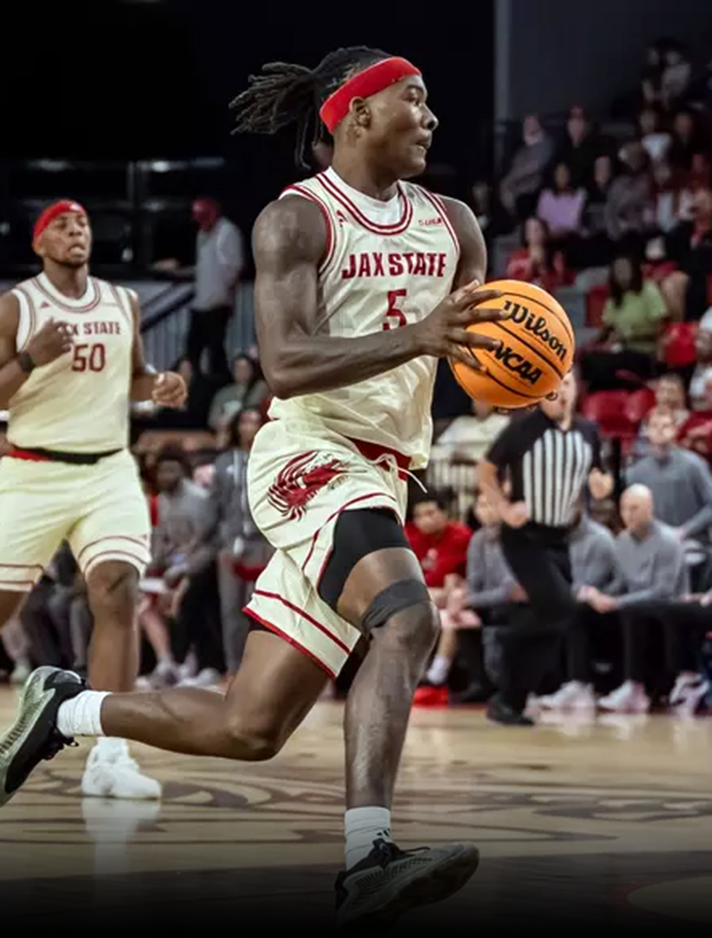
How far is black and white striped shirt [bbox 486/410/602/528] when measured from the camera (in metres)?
11.0

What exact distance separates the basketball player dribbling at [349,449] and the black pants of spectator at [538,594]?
5695mm

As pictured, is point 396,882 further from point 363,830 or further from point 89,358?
point 89,358

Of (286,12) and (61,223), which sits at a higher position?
(286,12)

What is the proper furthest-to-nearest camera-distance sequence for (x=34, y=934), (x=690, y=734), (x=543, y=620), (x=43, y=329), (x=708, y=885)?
(x=543, y=620) < (x=690, y=734) < (x=43, y=329) < (x=708, y=885) < (x=34, y=934)

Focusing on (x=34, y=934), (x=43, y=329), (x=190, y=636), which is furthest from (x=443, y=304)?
(x=190, y=636)

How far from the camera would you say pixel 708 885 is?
17.4 ft

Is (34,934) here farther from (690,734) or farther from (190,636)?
(190,636)

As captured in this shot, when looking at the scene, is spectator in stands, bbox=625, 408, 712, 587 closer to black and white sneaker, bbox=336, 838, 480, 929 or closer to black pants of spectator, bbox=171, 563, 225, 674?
black pants of spectator, bbox=171, 563, 225, 674

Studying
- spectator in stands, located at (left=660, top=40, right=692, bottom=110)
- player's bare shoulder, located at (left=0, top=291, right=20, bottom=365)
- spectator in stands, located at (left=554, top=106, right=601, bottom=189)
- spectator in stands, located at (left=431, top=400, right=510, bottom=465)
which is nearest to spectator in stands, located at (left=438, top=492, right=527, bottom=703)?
spectator in stands, located at (left=431, top=400, right=510, bottom=465)

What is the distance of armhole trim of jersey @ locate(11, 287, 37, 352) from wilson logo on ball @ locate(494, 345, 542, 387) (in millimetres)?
3238

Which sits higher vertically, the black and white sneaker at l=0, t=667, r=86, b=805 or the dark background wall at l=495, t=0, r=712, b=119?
the dark background wall at l=495, t=0, r=712, b=119

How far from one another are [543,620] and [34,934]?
6.98m

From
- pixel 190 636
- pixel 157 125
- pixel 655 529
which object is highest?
pixel 157 125

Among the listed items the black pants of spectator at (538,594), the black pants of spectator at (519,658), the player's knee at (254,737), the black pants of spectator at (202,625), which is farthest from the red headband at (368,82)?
the black pants of spectator at (202,625)
